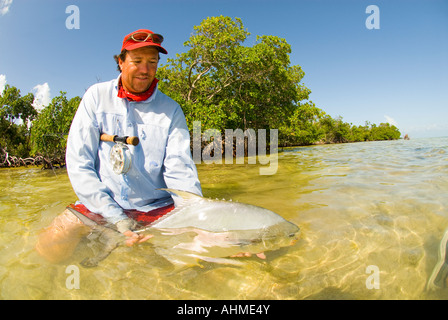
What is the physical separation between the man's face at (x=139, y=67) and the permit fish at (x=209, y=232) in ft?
3.49

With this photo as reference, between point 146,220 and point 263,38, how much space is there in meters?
15.6

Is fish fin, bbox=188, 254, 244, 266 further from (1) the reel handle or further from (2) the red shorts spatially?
(1) the reel handle

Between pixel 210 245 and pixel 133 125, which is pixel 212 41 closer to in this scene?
pixel 133 125

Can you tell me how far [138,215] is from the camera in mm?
2400

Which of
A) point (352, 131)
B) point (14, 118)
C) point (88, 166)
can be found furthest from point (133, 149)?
point (352, 131)

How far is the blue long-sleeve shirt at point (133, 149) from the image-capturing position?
2301 millimetres

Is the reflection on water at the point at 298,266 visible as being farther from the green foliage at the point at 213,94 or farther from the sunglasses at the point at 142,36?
the green foliage at the point at 213,94

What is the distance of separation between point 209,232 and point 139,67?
1.56 metres

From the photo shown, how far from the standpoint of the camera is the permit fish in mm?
2006

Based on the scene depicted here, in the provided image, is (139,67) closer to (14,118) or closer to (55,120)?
(55,120)

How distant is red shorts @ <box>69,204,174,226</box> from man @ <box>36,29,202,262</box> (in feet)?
0.13

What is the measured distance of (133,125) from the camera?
2.50 metres
